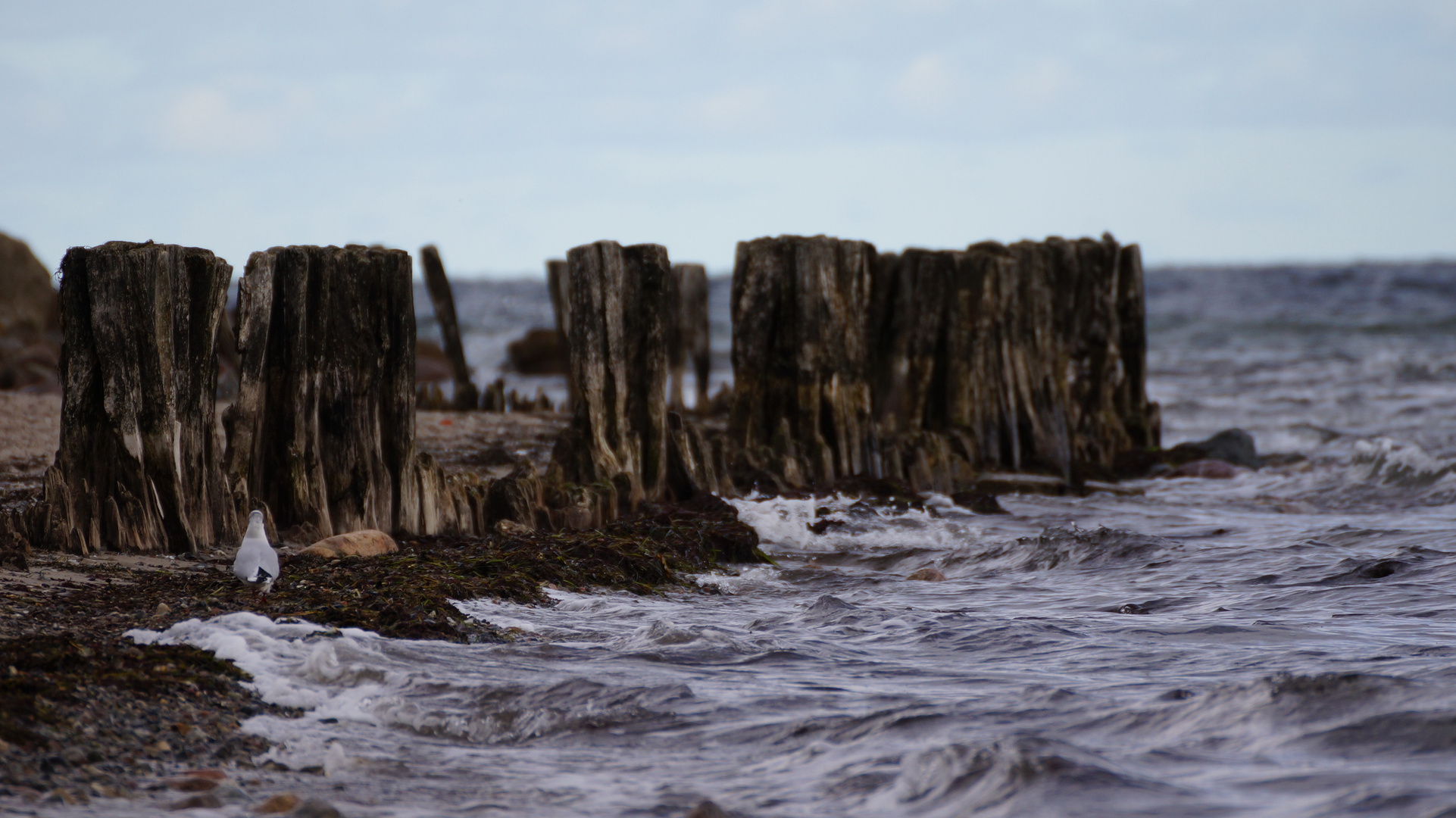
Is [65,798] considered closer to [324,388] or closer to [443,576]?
[443,576]

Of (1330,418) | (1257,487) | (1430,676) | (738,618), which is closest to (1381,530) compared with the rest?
(1257,487)

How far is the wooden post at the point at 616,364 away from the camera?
787cm

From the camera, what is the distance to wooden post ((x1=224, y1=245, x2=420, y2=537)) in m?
6.37

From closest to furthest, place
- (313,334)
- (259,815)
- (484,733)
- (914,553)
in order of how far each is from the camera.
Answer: (259,815)
(484,733)
(313,334)
(914,553)

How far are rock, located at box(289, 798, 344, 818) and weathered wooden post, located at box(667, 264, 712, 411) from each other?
945 centimetres

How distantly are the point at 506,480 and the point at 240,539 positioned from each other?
1.68m

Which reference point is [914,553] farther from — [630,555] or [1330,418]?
[1330,418]

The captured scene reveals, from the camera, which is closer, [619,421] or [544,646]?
[544,646]

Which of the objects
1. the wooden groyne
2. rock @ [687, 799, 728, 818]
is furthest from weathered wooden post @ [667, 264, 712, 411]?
rock @ [687, 799, 728, 818]

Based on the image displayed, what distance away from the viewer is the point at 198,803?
11.1 ft

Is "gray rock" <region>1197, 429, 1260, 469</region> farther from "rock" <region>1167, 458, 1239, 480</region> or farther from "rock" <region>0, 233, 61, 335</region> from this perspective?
"rock" <region>0, 233, 61, 335</region>

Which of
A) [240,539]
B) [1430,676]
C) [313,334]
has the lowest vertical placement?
[1430,676]

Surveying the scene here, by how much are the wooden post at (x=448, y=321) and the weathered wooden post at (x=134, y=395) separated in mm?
6453

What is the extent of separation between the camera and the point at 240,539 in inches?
244
